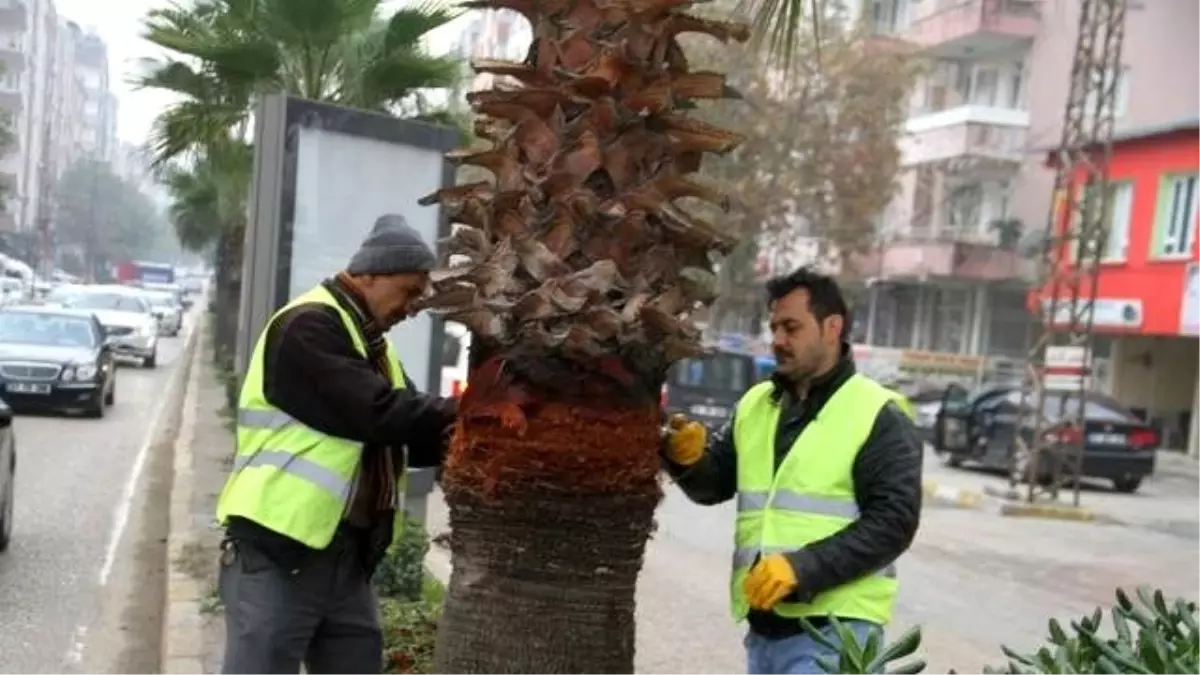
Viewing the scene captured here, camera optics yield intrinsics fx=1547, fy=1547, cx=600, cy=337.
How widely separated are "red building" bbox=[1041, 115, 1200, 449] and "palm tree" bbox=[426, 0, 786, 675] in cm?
2432

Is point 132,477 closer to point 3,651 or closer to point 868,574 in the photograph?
point 3,651

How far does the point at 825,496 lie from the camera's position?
3.70 metres

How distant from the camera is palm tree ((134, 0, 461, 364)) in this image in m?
11.5

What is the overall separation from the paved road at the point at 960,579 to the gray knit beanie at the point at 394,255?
12.9ft

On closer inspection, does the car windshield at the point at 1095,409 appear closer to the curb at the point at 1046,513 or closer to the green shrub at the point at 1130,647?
the curb at the point at 1046,513

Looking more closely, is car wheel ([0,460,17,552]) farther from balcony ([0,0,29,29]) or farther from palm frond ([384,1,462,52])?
balcony ([0,0,29,29])

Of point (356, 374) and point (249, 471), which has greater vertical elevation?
point (356, 374)

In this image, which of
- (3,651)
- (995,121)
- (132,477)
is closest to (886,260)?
(995,121)

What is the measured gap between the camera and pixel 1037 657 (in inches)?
103

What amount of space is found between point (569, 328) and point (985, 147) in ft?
118

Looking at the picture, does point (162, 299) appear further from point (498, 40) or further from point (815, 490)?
point (815, 490)

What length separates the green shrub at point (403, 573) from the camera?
7137mm

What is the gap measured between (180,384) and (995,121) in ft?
68.5

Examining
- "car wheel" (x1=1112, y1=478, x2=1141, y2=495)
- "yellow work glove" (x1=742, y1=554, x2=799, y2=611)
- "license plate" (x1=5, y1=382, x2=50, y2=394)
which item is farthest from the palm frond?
"car wheel" (x1=1112, y1=478, x2=1141, y2=495)
